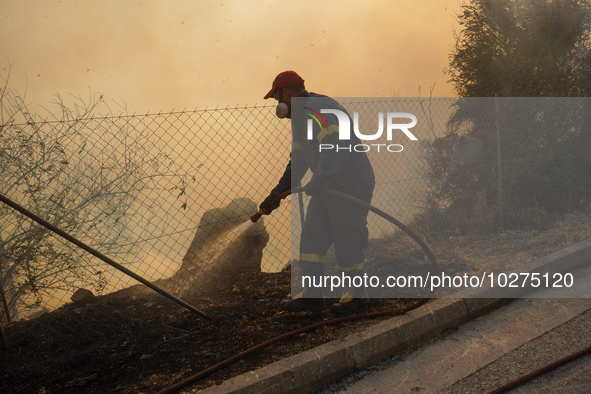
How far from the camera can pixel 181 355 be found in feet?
11.6

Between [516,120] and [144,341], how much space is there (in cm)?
647

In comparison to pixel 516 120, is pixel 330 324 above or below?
below

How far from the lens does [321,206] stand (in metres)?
4.12

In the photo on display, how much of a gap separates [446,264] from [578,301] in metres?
1.37

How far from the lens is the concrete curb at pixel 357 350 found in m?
3.11

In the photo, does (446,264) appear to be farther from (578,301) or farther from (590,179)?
(590,179)

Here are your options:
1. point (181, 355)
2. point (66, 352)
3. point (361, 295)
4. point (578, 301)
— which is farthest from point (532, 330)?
point (66, 352)

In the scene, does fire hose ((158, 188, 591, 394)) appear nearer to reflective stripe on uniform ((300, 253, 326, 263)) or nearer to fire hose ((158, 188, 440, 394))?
fire hose ((158, 188, 440, 394))

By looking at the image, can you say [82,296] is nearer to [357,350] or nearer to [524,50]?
[357,350]

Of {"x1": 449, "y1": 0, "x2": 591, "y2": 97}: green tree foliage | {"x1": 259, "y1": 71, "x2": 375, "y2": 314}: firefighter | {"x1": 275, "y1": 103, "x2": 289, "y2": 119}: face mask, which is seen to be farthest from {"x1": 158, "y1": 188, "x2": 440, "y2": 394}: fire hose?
{"x1": 449, "y1": 0, "x2": 591, "y2": 97}: green tree foliage

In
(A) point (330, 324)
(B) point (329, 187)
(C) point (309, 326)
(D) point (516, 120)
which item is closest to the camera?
(C) point (309, 326)

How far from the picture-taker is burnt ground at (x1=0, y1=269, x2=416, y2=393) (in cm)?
329

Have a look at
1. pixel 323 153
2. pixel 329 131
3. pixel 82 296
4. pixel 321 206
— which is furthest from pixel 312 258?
pixel 82 296

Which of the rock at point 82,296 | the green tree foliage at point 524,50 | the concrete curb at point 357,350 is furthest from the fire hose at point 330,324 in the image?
the green tree foliage at point 524,50
